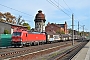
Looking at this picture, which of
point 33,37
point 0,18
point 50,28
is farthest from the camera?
point 50,28

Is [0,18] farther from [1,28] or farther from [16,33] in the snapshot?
[16,33]

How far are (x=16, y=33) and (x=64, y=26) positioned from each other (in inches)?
5009

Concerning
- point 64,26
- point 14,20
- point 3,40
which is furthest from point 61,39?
point 64,26

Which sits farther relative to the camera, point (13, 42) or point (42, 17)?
point (42, 17)

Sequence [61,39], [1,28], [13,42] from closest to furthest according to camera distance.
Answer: [13,42] → [1,28] → [61,39]

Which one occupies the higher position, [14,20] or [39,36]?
[14,20]

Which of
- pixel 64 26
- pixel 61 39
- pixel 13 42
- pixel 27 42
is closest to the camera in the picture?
pixel 13 42

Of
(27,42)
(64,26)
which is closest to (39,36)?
(27,42)

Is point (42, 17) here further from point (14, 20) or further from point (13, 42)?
point (13, 42)

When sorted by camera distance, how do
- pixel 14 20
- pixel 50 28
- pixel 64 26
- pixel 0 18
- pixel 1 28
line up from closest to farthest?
pixel 1 28 < pixel 0 18 < pixel 14 20 < pixel 50 28 < pixel 64 26

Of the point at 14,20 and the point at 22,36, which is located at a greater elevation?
the point at 14,20

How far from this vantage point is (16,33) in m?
35.3

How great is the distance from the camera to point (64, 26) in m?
161

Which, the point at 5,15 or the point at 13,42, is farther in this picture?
the point at 5,15
